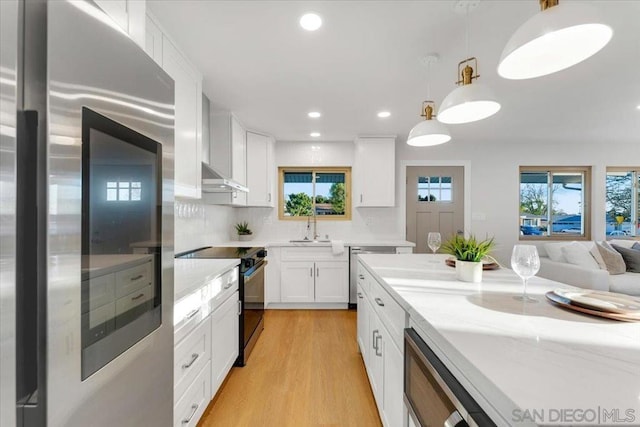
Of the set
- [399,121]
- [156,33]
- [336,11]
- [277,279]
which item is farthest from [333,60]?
[277,279]

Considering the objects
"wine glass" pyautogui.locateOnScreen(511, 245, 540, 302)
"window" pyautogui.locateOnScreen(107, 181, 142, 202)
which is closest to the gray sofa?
"wine glass" pyautogui.locateOnScreen(511, 245, 540, 302)

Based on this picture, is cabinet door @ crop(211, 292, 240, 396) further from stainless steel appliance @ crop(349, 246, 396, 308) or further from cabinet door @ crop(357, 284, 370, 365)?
stainless steel appliance @ crop(349, 246, 396, 308)

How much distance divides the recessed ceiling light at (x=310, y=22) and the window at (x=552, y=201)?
4.37 m

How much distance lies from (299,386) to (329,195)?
9.29ft

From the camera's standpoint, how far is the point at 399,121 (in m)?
3.39

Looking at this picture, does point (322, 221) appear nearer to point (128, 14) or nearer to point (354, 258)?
point (354, 258)

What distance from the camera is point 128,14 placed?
0.94m

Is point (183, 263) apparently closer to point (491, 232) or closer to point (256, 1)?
point (256, 1)

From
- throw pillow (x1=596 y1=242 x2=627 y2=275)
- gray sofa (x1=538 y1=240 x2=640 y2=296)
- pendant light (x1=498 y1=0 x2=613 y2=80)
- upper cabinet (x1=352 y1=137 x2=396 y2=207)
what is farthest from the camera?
upper cabinet (x1=352 y1=137 x2=396 y2=207)

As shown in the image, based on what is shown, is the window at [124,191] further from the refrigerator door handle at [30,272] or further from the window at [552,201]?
the window at [552,201]

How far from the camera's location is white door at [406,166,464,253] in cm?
438

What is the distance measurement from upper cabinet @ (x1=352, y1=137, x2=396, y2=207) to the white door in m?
0.55

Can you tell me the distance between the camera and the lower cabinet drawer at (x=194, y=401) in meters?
1.33

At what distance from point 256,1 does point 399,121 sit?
91.7 inches
